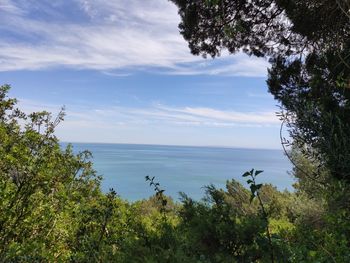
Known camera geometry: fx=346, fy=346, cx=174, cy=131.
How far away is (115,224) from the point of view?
7.50m

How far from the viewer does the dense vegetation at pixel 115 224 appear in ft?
10.3

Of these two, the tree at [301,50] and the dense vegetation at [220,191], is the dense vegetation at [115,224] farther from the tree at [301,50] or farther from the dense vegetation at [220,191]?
the tree at [301,50]

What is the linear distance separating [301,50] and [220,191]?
3340 millimetres

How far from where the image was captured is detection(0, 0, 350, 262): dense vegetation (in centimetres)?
324

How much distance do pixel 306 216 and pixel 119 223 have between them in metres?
8.02

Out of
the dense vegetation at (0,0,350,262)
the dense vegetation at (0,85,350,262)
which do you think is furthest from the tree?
the dense vegetation at (0,85,350,262)

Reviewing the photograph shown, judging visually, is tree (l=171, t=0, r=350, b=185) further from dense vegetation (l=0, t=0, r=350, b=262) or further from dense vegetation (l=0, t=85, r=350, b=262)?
dense vegetation (l=0, t=85, r=350, b=262)

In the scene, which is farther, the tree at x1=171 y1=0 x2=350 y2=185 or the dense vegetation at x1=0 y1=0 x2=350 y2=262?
the tree at x1=171 y1=0 x2=350 y2=185

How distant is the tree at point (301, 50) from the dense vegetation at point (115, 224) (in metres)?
0.74

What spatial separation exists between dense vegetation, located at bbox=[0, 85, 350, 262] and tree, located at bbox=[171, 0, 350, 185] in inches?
29.3

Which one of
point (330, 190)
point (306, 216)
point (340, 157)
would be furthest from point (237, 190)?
point (340, 157)

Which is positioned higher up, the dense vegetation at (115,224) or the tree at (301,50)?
the tree at (301,50)

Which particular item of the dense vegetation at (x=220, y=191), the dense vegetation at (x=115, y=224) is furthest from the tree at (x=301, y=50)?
the dense vegetation at (x=115, y=224)

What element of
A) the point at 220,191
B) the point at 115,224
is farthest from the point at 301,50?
the point at 115,224
